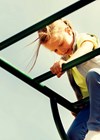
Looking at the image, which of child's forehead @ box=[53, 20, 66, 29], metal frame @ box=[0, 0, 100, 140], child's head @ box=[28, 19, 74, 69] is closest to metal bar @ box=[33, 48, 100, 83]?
metal frame @ box=[0, 0, 100, 140]

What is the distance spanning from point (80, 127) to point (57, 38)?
20.3 inches

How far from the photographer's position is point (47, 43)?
8.04ft

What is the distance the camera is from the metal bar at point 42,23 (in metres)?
1.74

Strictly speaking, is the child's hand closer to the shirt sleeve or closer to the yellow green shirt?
the yellow green shirt

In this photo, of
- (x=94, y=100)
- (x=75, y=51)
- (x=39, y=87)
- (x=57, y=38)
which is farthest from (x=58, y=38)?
(x=94, y=100)

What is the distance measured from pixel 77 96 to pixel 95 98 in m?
0.46

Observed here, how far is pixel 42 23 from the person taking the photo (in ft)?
6.06

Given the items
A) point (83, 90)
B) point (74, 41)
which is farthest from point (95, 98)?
point (74, 41)

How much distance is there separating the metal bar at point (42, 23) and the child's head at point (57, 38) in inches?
19.4

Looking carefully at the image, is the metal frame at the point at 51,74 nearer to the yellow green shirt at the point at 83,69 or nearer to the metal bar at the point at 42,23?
the metal bar at the point at 42,23

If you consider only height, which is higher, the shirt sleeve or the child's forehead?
the child's forehead

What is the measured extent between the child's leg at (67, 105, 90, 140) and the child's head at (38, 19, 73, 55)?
1.33ft

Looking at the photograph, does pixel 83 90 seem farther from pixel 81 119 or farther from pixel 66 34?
pixel 66 34

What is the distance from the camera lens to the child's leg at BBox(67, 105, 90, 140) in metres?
2.31
